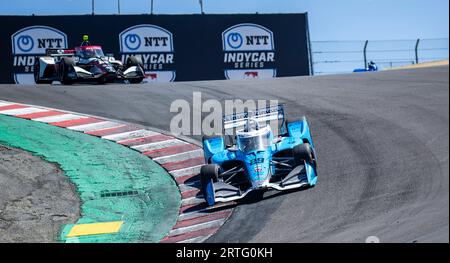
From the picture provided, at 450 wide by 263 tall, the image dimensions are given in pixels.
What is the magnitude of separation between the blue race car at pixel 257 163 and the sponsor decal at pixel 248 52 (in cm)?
1426

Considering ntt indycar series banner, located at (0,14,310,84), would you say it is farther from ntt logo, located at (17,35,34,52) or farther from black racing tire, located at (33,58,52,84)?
black racing tire, located at (33,58,52,84)

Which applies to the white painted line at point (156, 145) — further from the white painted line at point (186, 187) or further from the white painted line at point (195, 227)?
the white painted line at point (195, 227)

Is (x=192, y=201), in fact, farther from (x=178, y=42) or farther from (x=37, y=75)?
(x=178, y=42)

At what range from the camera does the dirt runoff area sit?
30.2 feet

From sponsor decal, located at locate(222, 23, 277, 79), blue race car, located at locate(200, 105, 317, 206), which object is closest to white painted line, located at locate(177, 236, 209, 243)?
blue race car, located at locate(200, 105, 317, 206)

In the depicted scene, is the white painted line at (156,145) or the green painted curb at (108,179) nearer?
the green painted curb at (108,179)

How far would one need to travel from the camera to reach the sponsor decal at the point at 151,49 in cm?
2442

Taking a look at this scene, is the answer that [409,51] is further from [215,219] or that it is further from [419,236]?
[419,236]

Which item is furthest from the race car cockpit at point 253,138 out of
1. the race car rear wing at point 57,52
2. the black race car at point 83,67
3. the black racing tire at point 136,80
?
the race car rear wing at point 57,52

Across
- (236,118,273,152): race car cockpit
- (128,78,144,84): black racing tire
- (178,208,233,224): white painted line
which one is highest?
(128,78,144,84): black racing tire

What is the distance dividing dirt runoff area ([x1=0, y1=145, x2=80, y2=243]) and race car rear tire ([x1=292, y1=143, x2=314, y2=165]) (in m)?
2.98

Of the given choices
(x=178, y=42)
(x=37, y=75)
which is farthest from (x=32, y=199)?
(x=178, y=42)
